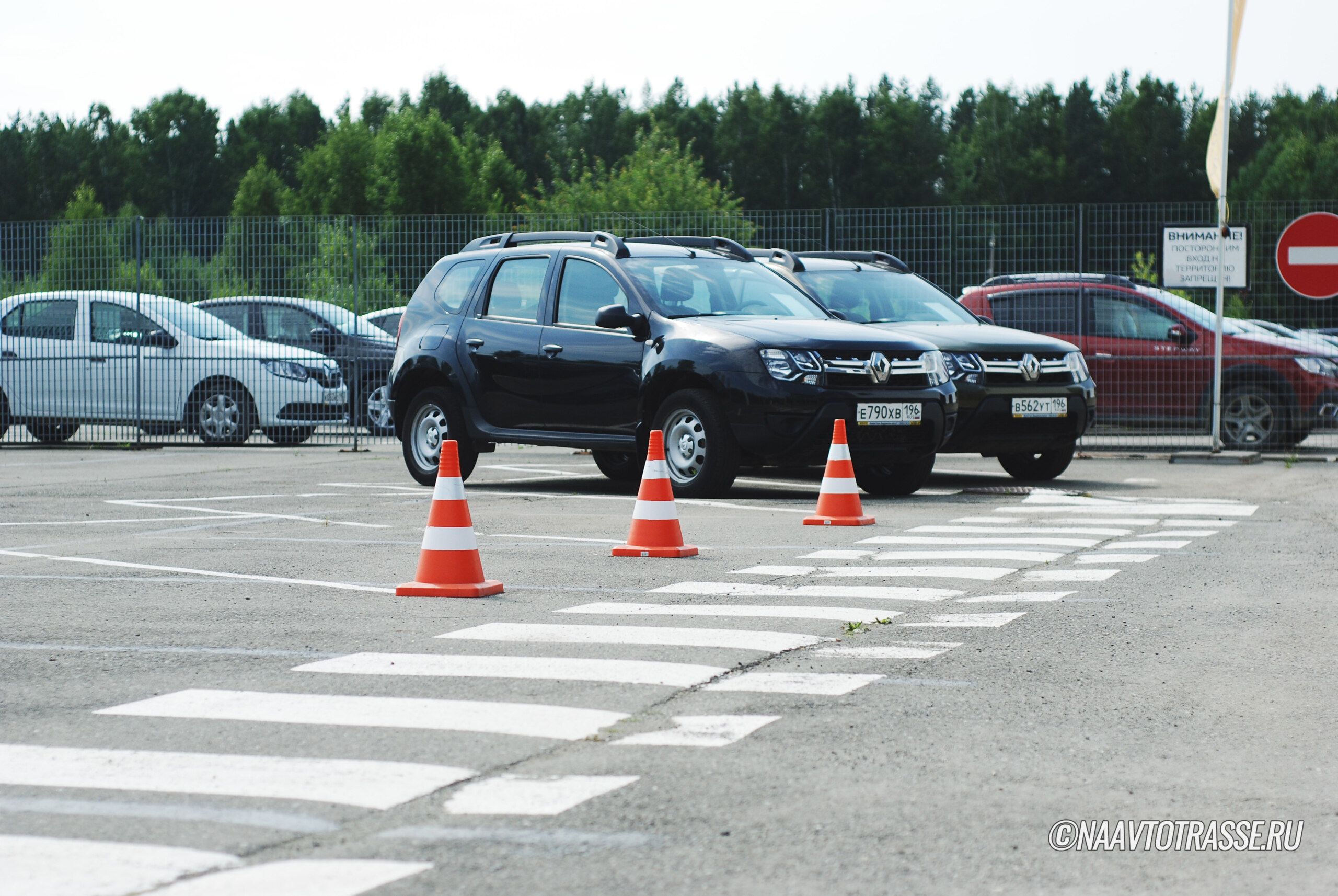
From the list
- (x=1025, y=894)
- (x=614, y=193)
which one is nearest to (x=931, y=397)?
(x=1025, y=894)

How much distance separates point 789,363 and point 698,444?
890 millimetres

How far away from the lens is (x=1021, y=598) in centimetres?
796

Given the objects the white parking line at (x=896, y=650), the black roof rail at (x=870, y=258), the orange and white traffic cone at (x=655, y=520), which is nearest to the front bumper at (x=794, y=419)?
the orange and white traffic cone at (x=655, y=520)

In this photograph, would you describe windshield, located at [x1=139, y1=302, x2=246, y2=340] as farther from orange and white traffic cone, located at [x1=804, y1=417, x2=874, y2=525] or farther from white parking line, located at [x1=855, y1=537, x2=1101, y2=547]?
white parking line, located at [x1=855, y1=537, x2=1101, y2=547]

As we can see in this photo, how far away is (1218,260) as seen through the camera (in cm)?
1817

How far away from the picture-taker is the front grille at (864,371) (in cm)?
1247

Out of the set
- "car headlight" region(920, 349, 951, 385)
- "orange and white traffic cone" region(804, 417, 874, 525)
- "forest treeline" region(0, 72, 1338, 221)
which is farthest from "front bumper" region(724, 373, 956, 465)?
"forest treeline" region(0, 72, 1338, 221)

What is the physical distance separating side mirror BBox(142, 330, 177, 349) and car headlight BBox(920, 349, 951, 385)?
1068 centimetres

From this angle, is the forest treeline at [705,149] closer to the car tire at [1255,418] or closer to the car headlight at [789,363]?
the car tire at [1255,418]

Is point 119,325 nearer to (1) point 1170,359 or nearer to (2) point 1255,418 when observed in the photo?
(1) point 1170,359

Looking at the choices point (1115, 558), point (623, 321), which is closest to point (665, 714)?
point (1115, 558)

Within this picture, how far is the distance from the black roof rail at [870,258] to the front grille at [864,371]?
3769 mm

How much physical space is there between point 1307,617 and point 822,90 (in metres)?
94.2

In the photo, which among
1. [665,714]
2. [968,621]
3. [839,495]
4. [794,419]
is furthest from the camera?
[794,419]
